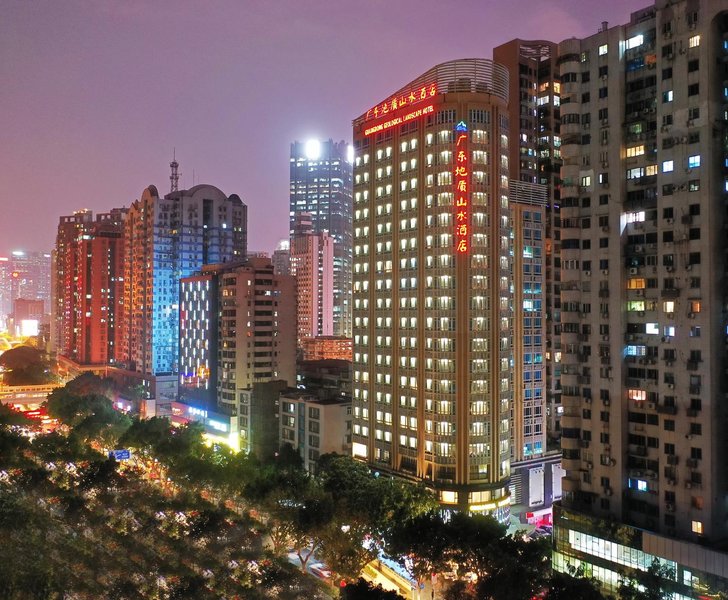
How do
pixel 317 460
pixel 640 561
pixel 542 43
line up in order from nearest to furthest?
1. pixel 640 561
2. pixel 317 460
3. pixel 542 43

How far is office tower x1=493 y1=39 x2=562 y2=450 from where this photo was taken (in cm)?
7331

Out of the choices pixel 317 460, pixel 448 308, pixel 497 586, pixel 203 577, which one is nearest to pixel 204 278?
pixel 317 460

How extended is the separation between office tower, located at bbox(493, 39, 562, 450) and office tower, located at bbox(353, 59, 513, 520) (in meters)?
13.1

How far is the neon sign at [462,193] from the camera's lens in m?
58.9

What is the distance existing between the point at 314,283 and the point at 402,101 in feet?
404

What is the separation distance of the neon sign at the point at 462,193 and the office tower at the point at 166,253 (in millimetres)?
78584

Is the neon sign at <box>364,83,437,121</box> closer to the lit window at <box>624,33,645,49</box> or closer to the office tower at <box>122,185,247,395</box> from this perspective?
the lit window at <box>624,33,645,49</box>

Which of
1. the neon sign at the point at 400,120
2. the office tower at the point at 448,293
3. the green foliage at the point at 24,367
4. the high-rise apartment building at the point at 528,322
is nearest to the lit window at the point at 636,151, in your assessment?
the office tower at the point at 448,293

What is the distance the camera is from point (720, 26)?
41219 mm

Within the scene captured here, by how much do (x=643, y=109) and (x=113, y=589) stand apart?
138ft

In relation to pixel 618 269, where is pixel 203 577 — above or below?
below

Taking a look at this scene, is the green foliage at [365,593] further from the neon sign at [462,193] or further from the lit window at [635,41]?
the lit window at [635,41]

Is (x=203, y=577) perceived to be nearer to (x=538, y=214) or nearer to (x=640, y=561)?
(x=640, y=561)

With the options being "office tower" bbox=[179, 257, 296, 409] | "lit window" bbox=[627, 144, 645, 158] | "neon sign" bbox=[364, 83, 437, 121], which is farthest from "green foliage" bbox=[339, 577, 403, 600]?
"office tower" bbox=[179, 257, 296, 409]
